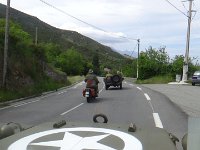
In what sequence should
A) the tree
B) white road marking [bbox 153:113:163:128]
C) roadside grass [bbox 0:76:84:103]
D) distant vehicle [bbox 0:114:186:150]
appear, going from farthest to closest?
the tree
roadside grass [bbox 0:76:84:103]
white road marking [bbox 153:113:163:128]
distant vehicle [bbox 0:114:186:150]

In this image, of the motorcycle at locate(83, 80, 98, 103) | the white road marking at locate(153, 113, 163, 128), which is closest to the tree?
the motorcycle at locate(83, 80, 98, 103)

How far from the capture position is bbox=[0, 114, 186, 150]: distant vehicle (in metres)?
3.23

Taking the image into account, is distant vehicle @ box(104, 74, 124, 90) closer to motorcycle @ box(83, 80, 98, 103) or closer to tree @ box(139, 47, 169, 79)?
motorcycle @ box(83, 80, 98, 103)

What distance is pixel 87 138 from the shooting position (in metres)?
3.39

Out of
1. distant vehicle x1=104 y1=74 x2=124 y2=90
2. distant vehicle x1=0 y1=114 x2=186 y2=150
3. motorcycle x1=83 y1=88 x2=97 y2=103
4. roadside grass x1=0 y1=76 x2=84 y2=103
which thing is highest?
distant vehicle x1=0 y1=114 x2=186 y2=150

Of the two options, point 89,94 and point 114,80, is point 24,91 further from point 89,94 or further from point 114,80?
point 89,94

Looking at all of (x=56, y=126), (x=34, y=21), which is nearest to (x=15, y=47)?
(x=56, y=126)

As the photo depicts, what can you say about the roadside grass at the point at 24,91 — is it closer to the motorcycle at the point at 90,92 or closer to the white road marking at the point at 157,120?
the motorcycle at the point at 90,92

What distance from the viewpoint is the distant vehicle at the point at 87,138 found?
323cm

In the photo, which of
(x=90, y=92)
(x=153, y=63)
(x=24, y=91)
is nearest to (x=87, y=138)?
(x=90, y=92)

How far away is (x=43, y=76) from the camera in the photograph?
41250mm

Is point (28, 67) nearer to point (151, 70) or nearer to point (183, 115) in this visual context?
point (183, 115)

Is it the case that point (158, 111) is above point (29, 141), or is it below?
below

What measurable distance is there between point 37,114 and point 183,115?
18.1ft
